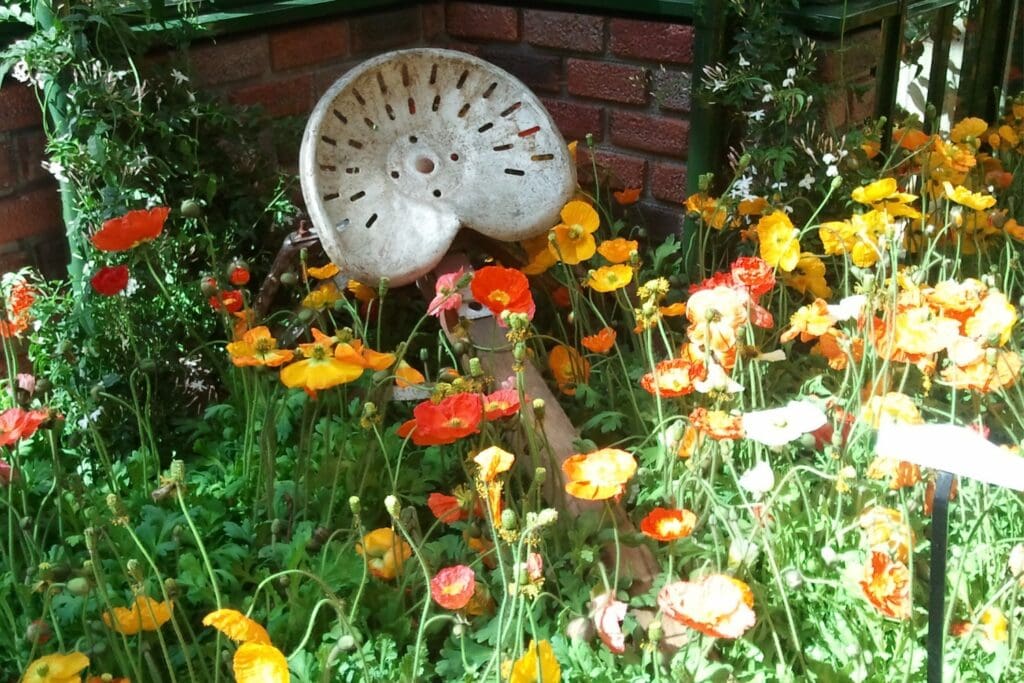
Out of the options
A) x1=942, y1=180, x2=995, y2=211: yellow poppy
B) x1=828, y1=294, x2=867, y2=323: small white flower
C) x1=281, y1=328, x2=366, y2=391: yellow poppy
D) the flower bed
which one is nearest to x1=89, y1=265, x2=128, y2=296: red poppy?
the flower bed

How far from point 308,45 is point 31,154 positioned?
0.58 metres

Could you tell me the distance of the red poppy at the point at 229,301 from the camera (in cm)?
158

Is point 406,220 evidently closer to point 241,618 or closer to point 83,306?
point 83,306

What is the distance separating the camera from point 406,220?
68.8 inches

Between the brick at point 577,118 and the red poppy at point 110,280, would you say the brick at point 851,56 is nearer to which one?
the brick at point 577,118

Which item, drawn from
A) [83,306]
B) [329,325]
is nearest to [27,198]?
[83,306]

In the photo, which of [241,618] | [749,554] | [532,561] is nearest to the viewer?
[241,618]

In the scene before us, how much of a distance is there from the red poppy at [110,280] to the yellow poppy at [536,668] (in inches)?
32.1

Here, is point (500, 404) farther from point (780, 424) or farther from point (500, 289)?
point (780, 424)

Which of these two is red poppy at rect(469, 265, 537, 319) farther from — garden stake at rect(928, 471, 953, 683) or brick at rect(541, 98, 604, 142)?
brick at rect(541, 98, 604, 142)

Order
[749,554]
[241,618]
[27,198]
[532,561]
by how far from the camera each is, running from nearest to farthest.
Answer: [241,618]
[532,561]
[749,554]
[27,198]

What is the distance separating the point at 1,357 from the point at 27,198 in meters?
0.25

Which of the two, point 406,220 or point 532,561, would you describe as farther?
point 406,220

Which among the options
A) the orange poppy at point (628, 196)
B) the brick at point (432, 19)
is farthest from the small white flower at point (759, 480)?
the brick at point (432, 19)
